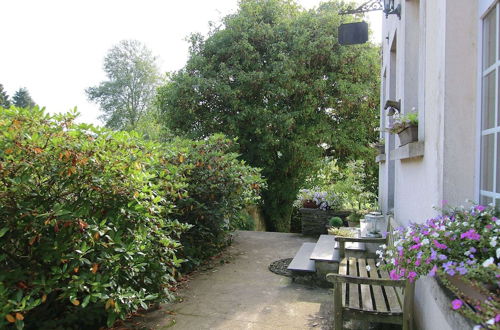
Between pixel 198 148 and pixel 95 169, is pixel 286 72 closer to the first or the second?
pixel 198 148

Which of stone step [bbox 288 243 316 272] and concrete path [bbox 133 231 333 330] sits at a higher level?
stone step [bbox 288 243 316 272]

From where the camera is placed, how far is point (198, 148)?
583 cm

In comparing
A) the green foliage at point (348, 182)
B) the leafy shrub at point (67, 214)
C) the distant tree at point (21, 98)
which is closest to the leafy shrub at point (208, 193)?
the leafy shrub at point (67, 214)

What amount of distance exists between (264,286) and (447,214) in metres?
3.24

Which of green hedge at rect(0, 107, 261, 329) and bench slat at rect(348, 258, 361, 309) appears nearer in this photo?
green hedge at rect(0, 107, 261, 329)

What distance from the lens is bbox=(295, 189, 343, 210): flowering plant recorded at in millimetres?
8469

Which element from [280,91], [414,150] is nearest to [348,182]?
[280,91]

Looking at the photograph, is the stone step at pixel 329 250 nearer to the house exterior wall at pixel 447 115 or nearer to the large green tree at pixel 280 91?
the house exterior wall at pixel 447 115

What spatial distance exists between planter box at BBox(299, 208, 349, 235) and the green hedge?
5.44 metres

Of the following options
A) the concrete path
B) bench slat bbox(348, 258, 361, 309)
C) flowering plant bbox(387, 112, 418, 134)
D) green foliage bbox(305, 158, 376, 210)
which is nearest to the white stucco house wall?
flowering plant bbox(387, 112, 418, 134)

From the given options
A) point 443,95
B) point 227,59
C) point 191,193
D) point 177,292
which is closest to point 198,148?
point 191,193

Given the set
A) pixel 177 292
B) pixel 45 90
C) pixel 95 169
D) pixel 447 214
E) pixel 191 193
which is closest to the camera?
pixel 447 214

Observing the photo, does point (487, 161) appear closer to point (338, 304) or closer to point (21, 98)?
point (338, 304)

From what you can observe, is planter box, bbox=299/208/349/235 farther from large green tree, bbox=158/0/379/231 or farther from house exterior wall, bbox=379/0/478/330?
house exterior wall, bbox=379/0/478/330
